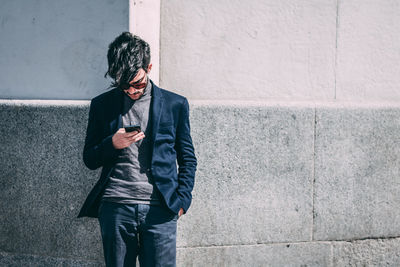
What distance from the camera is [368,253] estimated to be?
4.48 metres

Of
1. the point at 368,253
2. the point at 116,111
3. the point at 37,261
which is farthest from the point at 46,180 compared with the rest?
the point at 368,253

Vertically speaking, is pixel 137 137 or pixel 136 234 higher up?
pixel 137 137

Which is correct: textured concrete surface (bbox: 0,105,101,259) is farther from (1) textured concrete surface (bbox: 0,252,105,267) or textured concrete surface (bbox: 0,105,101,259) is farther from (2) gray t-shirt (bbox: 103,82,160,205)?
(2) gray t-shirt (bbox: 103,82,160,205)

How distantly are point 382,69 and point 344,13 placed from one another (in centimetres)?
77

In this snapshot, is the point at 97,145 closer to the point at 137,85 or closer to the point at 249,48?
the point at 137,85

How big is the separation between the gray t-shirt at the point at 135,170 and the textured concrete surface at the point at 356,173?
216cm

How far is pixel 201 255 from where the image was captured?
161 inches

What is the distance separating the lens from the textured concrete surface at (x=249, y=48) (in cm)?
408

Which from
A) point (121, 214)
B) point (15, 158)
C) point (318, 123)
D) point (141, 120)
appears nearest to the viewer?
point (121, 214)

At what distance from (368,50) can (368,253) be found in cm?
226

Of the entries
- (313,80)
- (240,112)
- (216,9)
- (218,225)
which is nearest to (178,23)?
(216,9)

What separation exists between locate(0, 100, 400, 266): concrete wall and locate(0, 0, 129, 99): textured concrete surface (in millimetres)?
199

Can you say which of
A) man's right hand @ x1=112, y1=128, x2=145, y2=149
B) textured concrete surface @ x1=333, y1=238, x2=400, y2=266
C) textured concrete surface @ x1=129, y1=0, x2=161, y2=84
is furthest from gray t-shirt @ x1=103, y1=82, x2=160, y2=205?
textured concrete surface @ x1=333, y1=238, x2=400, y2=266

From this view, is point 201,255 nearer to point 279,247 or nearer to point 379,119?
point 279,247
